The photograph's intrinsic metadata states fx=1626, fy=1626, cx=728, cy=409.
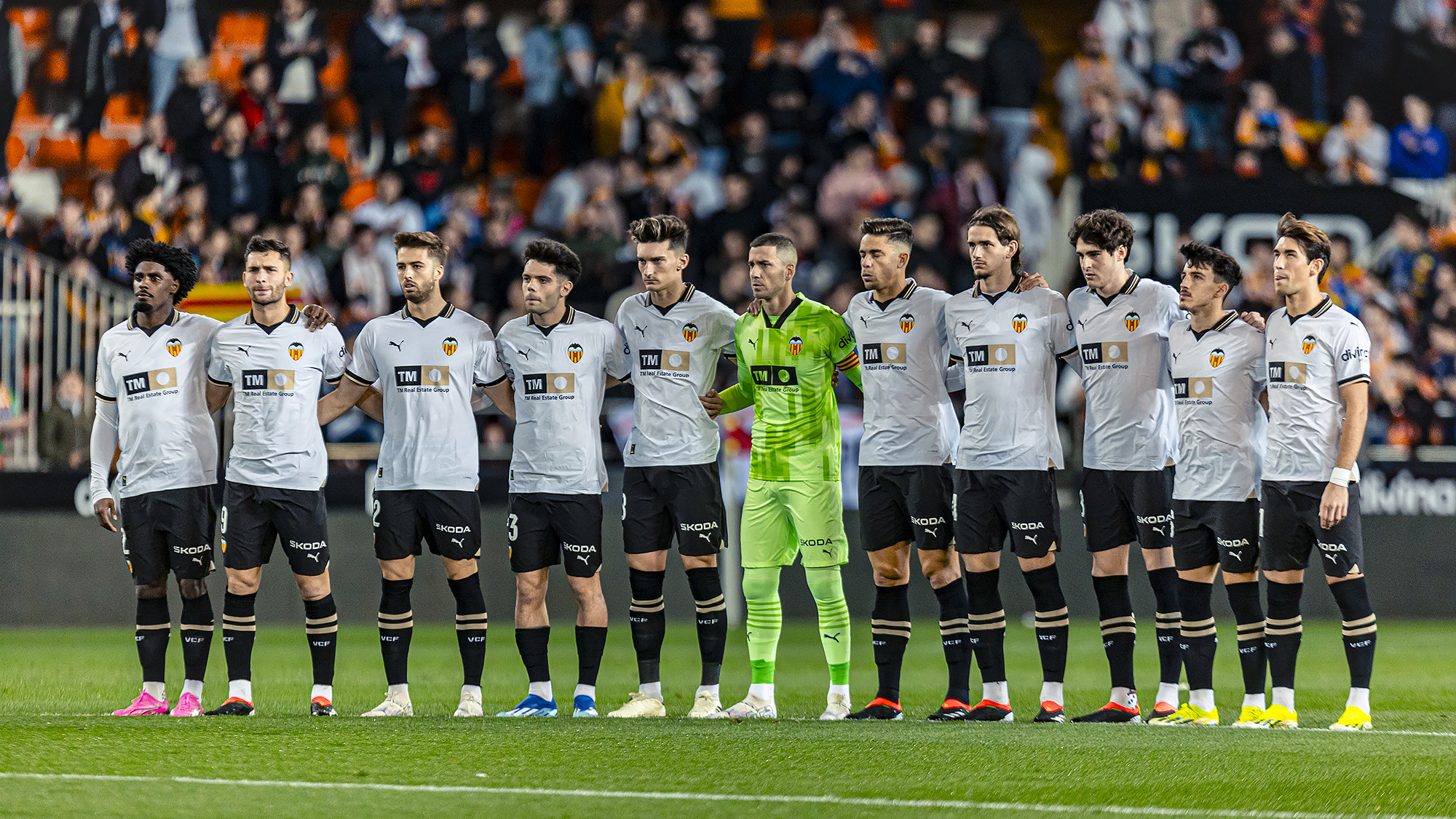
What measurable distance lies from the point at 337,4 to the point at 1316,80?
1194cm

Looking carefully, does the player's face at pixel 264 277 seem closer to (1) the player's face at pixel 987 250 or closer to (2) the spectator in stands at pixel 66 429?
(1) the player's face at pixel 987 250

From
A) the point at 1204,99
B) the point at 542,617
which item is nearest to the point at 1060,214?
the point at 1204,99

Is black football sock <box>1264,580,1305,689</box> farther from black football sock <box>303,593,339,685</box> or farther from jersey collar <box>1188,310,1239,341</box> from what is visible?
black football sock <box>303,593,339,685</box>

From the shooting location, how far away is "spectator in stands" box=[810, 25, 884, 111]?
61.0 ft

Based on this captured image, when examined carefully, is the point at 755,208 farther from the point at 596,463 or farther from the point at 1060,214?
the point at 596,463

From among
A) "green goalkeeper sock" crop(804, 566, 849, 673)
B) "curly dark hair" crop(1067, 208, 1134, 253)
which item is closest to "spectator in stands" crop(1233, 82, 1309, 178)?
"curly dark hair" crop(1067, 208, 1134, 253)

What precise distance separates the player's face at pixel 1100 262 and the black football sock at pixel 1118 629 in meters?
1.52

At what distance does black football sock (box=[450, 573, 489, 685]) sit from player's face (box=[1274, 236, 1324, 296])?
14.4ft

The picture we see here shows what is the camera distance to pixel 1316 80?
1880cm

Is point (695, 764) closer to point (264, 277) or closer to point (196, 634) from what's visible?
point (196, 634)

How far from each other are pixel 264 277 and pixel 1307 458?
542 cm

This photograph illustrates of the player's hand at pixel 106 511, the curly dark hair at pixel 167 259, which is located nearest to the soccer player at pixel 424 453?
the curly dark hair at pixel 167 259

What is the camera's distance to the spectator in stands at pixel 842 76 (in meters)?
18.6

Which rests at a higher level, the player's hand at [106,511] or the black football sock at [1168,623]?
A: the player's hand at [106,511]
